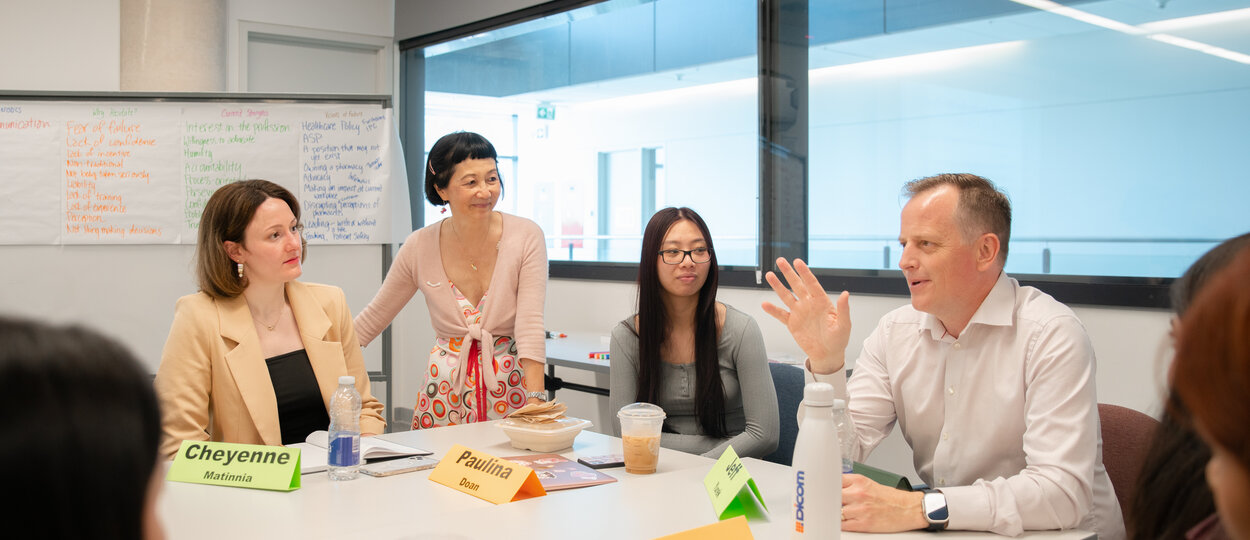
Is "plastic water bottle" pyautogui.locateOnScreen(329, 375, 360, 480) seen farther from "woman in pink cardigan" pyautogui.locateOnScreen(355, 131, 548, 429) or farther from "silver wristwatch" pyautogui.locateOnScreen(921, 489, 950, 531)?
"silver wristwatch" pyautogui.locateOnScreen(921, 489, 950, 531)

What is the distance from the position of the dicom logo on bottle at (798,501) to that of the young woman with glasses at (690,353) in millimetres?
1080

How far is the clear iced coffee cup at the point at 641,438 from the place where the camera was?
183cm

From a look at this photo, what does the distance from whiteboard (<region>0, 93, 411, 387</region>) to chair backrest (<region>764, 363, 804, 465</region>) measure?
226cm

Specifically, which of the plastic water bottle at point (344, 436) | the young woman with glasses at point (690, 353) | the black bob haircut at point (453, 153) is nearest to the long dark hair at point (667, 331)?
the young woman with glasses at point (690, 353)

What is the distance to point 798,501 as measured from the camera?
1260 millimetres

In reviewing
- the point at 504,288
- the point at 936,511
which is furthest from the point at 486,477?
the point at 504,288

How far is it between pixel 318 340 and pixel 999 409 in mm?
1689

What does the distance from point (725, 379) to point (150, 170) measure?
112 inches

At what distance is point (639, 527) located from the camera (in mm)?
1472

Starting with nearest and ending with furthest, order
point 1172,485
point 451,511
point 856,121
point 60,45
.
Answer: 1. point 1172,485
2. point 451,511
3. point 856,121
4. point 60,45

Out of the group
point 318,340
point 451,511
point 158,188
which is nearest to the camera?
point 451,511

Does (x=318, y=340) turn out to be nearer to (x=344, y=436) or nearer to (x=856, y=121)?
(x=344, y=436)

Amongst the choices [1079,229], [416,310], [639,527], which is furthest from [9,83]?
[1079,229]

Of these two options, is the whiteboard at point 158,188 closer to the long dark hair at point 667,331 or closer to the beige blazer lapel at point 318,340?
the beige blazer lapel at point 318,340
